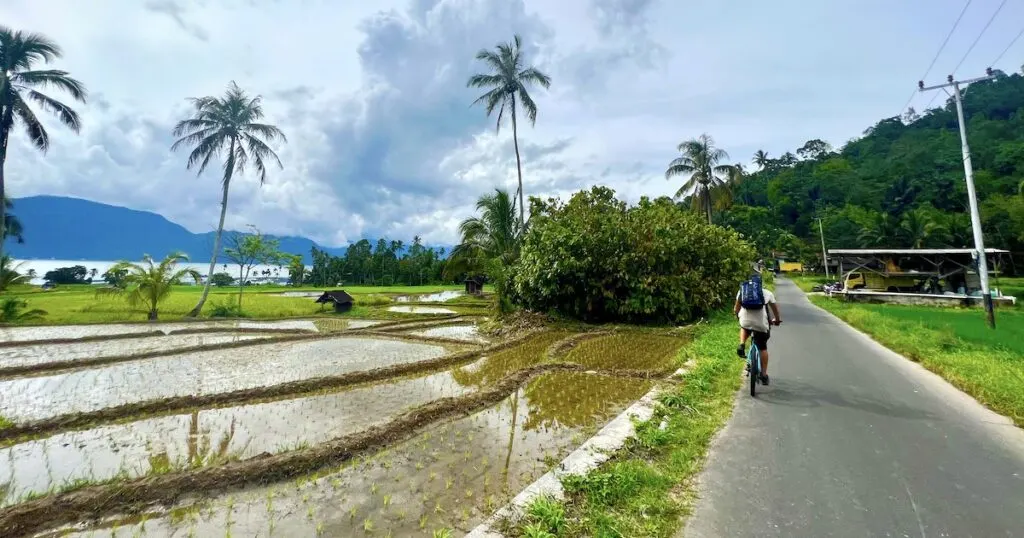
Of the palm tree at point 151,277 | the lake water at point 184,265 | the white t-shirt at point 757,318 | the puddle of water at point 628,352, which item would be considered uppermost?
the lake water at point 184,265

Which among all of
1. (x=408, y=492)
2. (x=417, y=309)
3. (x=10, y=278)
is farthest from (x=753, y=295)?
(x=10, y=278)

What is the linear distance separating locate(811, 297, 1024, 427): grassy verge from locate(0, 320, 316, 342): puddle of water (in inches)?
619

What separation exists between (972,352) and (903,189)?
57.9 m

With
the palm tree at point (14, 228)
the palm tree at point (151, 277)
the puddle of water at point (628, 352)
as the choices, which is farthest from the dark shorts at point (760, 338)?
the palm tree at point (14, 228)

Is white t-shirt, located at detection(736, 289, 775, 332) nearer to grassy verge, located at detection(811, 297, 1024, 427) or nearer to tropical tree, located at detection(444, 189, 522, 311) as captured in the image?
grassy verge, located at detection(811, 297, 1024, 427)

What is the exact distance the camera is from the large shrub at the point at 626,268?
47.4 feet

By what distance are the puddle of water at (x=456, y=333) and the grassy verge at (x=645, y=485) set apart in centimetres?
802

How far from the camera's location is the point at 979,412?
4.95m

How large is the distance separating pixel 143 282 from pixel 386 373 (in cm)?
1459

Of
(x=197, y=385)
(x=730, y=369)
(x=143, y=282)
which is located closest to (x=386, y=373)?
(x=197, y=385)

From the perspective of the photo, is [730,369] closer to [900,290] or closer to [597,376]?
[597,376]

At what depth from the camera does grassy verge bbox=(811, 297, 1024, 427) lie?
533 centimetres

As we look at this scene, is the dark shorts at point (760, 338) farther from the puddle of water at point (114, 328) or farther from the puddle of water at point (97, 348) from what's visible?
the puddle of water at point (114, 328)

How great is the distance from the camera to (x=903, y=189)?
50.2m
